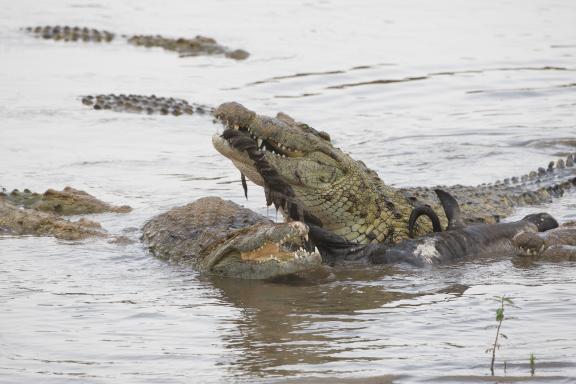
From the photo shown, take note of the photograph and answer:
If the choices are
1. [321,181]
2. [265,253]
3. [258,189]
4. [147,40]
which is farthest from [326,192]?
[147,40]

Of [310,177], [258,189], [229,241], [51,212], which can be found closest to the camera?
[229,241]

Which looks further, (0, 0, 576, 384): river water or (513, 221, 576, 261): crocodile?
(513, 221, 576, 261): crocodile

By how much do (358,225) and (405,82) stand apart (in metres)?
8.16

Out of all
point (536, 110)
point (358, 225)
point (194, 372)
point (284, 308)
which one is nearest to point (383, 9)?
point (536, 110)

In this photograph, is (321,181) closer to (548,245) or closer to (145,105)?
(548,245)

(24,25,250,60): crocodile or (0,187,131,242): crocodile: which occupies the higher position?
(24,25,250,60): crocodile

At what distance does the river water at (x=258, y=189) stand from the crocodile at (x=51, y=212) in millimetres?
213

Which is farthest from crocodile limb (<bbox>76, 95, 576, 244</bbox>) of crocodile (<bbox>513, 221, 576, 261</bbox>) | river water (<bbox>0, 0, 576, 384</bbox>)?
crocodile (<bbox>513, 221, 576, 261</bbox>)

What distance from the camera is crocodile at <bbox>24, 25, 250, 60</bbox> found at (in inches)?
755

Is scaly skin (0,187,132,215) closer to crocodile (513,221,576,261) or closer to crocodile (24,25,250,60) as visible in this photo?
crocodile (513,221,576,261)

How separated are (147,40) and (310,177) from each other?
39.7 ft

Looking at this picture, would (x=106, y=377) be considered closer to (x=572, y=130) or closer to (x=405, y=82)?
(x=572, y=130)

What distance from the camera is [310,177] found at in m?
8.47

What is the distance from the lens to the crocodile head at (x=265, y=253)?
7.42 m
